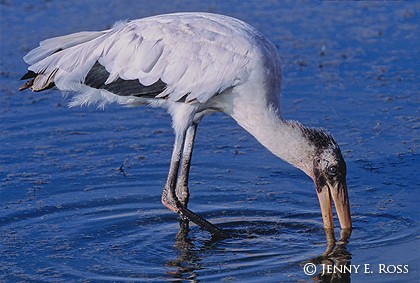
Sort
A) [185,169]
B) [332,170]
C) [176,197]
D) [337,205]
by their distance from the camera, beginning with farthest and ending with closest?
[185,169], [176,197], [337,205], [332,170]

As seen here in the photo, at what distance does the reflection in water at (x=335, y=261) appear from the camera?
6949mm

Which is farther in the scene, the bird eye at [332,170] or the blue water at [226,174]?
the bird eye at [332,170]

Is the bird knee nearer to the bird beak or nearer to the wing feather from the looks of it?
the wing feather

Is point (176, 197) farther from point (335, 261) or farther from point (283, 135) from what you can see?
point (335, 261)

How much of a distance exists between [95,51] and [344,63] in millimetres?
4269

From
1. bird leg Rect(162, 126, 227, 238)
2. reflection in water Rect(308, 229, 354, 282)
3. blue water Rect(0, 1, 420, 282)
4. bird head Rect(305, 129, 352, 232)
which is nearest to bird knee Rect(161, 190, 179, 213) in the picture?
bird leg Rect(162, 126, 227, 238)

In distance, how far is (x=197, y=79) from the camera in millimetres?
7629

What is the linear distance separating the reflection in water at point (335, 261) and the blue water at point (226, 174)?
0.02m

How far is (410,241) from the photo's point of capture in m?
7.42

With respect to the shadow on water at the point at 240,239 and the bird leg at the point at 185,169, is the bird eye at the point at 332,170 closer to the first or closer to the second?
the shadow on water at the point at 240,239

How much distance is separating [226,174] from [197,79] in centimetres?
155

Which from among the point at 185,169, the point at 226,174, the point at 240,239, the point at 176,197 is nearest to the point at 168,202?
the point at 176,197

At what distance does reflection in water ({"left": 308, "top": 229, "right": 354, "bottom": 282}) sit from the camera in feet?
22.8

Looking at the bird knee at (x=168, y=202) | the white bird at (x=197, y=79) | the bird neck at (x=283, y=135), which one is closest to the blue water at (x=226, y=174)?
the bird knee at (x=168, y=202)
